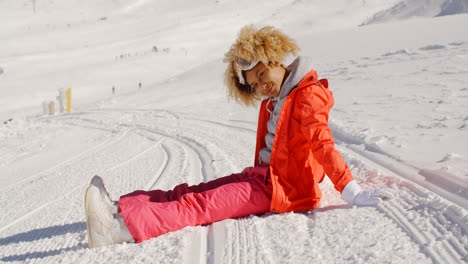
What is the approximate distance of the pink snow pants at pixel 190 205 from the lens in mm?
2033

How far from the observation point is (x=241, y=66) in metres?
2.41

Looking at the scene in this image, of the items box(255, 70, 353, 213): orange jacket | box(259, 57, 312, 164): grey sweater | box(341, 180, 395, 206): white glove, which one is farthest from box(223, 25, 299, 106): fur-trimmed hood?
box(341, 180, 395, 206): white glove

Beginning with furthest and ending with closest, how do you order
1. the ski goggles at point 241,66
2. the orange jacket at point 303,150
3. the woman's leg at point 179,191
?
the ski goggles at point 241,66
the woman's leg at point 179,191
the orange jacket at point 303,150

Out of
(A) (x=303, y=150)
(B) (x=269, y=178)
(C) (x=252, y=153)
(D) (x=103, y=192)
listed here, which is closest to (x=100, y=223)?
(D) (x=103, y=192)

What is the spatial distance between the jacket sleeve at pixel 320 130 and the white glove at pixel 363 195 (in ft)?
0.11

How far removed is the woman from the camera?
2.02m

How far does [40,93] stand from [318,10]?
26.5 m

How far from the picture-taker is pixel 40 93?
18688 mm

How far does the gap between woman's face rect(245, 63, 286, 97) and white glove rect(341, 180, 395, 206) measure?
0.75 metres

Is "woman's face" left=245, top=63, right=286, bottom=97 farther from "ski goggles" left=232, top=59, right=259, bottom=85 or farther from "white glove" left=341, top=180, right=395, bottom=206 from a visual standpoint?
"white glove" left=341, top=180, right=395, bottom=206

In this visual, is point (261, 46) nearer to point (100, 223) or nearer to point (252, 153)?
point (100, 223)

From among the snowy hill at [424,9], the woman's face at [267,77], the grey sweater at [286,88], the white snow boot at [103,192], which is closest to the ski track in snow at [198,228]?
the white snow boot at [103,192]

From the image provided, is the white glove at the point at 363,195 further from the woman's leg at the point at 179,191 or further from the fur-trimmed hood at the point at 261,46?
the fur-trimmed hood at the point at 261,46

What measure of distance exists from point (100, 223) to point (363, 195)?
4.65 feet
